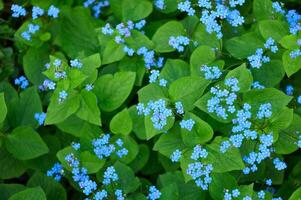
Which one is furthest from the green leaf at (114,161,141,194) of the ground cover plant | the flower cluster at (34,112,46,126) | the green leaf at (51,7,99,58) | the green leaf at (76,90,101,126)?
the green leaf at (51,7,99,58)

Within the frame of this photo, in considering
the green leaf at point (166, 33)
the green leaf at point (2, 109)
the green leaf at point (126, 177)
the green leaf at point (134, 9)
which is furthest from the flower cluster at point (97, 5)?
the green leaf at point (126, 177)

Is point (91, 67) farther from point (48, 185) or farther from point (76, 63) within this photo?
point (48, 185)

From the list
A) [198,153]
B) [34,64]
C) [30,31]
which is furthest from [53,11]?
[198,153]

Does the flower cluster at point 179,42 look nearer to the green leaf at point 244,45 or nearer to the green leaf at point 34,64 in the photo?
the green leaf at point 244,45

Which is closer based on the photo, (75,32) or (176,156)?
(176,156)

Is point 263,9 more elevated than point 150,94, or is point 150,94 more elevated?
point 263,9

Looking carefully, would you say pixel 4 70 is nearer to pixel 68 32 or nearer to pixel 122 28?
pixel 68 32

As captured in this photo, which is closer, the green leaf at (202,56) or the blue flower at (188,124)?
the blue flower at (188,124)
